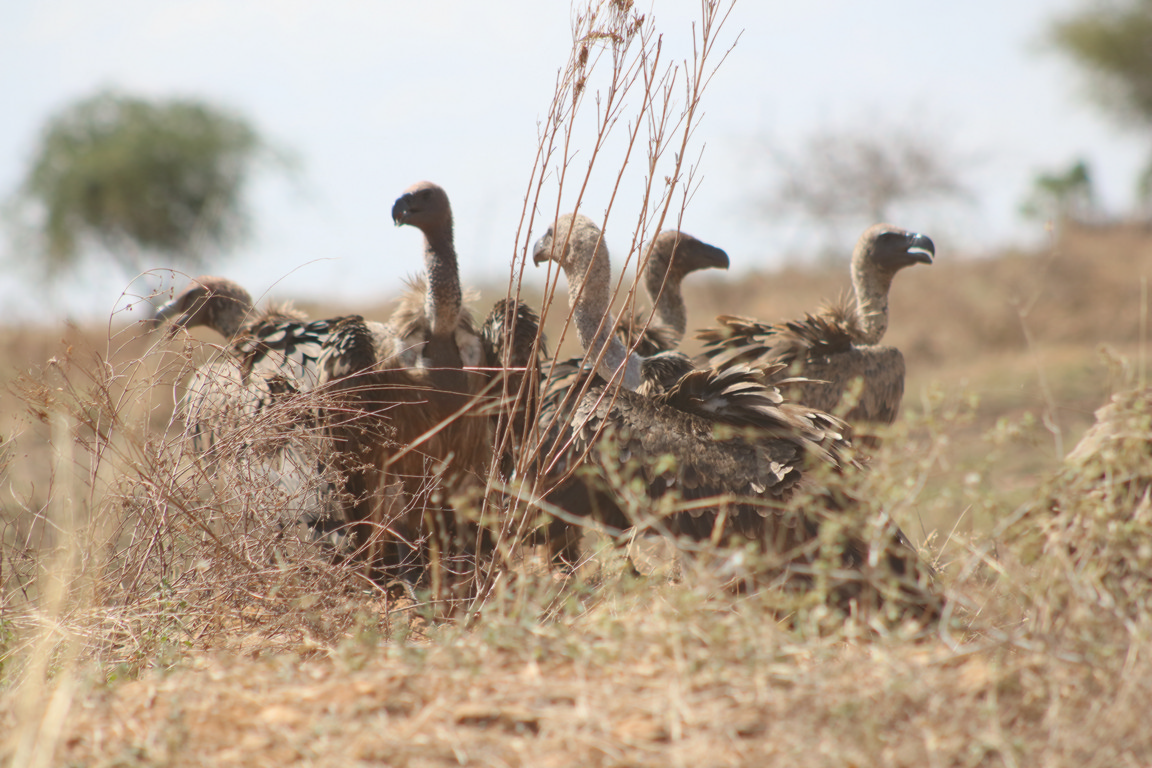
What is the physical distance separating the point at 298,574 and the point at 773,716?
2.03 meters

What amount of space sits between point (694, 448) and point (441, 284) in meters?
1.58

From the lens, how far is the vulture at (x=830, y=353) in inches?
208

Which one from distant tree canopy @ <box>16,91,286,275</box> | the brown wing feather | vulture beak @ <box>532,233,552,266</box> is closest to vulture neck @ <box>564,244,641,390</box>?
vulture beak @ <box>532,233,552,266</box>

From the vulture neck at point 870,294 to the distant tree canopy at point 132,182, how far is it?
665 inches

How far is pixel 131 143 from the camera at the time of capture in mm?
21547

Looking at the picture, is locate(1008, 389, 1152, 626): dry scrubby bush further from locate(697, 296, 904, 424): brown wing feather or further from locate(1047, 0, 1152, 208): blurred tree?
locate(1047, 0, 1152, 208): blurred tree

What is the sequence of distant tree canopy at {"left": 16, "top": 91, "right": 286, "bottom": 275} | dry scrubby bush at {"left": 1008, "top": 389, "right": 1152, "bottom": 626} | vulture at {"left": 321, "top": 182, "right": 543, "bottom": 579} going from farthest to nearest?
distant tree canopy at {"left": 16, "top": 91, "right": 286, "bottom": 275}, vulture at {"left": 321, "top": 182, "right": 543, "bottom": 579}, dry scrubby bush at {"left": 1008, "top": 389, "right": 1152, "bottom": 626}

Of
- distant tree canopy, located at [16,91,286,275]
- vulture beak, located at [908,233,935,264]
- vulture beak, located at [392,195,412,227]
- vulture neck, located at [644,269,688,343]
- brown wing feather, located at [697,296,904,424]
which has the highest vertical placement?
distant tree canopy, located at [16,91,286,275]

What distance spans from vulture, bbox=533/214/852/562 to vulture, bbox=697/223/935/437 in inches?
Result: 39.3

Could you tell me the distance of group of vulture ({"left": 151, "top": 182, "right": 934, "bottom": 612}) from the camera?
11.9 feet

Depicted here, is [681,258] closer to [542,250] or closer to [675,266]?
[675,266]

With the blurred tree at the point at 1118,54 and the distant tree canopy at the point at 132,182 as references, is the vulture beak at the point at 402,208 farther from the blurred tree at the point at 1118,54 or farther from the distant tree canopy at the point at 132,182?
the blurred tree at the point at 1118,54

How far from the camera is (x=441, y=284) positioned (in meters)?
4.74

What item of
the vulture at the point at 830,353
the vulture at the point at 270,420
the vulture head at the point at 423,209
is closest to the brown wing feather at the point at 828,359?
the vulture at the point at 830,353
